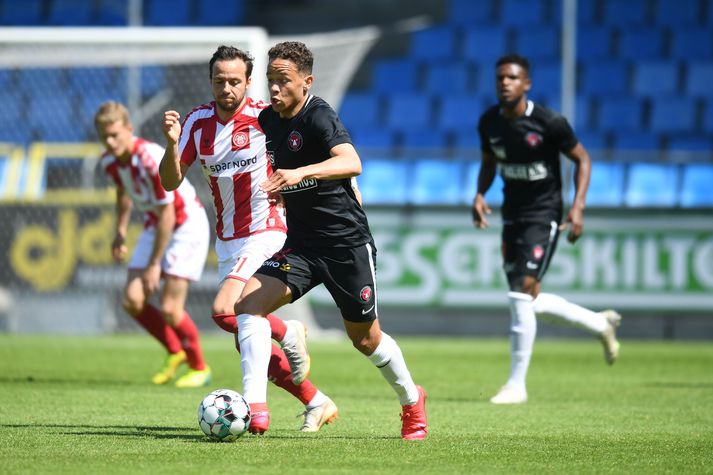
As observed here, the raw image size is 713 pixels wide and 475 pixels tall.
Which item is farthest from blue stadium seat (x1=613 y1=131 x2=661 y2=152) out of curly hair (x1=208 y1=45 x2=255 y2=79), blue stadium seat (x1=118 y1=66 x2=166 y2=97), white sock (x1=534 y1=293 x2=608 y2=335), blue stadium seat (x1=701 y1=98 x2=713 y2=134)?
curly hair (x1=208 y1=45 x2=255 y2=79)

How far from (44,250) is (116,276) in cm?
102

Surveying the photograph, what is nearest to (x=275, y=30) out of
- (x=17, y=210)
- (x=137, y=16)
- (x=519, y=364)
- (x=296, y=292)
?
(x=137, y=16)

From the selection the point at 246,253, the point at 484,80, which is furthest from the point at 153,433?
the point at 484,80

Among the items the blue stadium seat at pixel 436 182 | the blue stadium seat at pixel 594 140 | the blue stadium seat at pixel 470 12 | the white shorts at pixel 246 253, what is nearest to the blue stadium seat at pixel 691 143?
the blue stadium seat at pixel 594 140

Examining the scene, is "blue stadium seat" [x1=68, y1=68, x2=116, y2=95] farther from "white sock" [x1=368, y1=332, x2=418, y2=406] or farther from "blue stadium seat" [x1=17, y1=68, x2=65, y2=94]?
"white sock" [x1=368, y1=332, x2=418, y2=406]

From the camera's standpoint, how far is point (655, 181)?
52.9 ft

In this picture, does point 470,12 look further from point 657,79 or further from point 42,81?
point 42,81

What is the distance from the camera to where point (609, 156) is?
51.8 ft

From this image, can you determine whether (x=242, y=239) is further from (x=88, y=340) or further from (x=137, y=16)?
(x=137, y=16)

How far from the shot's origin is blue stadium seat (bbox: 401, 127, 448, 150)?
66.8 feet

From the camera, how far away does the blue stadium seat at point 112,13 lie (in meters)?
22.5

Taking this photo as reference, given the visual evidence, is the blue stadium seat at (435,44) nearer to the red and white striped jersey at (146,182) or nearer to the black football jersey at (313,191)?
the red and white striped jersey at (146,182)

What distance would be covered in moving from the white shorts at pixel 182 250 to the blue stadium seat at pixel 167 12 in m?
13.8

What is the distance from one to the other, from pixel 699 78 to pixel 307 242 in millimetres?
16281
